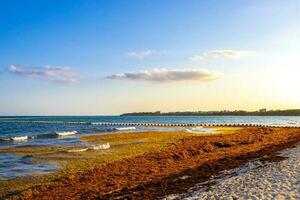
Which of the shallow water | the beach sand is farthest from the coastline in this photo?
the shallow water

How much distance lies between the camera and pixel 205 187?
16328 millimetres

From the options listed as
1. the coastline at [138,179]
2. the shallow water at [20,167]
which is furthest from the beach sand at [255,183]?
the shallow water at [20,167]

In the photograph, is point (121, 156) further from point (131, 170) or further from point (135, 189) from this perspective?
point (135, 189)

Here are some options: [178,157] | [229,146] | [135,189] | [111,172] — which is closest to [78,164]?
[111,172]

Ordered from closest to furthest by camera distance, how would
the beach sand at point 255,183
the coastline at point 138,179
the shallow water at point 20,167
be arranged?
the beach sand at point 255,183 < the coastline at point 138,179 < the shallow water at point 20,167

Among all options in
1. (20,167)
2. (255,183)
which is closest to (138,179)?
(255,183)

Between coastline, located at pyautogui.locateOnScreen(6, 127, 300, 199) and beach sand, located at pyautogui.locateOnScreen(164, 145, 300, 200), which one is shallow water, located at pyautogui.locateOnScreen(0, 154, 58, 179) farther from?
beach sand, located at pyautogui.locateOnScreen(164, 145, 300, 200)

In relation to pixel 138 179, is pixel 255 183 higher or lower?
higher

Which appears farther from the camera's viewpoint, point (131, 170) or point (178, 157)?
point (178, 157)

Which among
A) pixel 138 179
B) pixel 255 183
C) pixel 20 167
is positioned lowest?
pixel 138 179

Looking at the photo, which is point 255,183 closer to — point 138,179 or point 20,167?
point 138,179

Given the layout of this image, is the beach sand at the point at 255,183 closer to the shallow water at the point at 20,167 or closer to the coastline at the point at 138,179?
the coastline at the point at 138,179

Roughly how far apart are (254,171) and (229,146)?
52.7ft

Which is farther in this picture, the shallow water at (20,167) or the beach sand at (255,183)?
the shallow water at (20,167)
